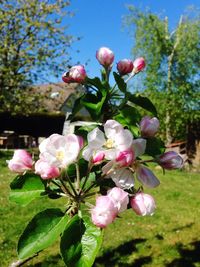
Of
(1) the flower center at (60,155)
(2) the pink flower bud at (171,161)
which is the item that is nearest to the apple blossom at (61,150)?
(1) the flower center at (60,155)

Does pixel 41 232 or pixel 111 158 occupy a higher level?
pixel 111 158

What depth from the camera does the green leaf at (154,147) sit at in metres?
1.70

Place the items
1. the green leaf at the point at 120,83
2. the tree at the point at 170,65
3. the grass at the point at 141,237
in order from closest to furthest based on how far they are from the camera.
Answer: the green leaf at the point at 120,83 → the grass at the point at 141,237 → the tree at the point at 170,65

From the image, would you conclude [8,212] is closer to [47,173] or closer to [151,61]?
[47,173]

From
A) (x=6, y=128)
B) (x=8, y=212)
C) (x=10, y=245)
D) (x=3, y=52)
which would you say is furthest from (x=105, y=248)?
(x=6, y=128)

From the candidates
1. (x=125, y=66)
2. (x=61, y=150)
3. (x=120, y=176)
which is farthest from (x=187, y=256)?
(x=61, y=150)

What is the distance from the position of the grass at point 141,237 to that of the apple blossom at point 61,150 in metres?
3.83

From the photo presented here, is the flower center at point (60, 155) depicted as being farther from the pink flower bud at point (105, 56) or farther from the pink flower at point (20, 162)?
the pink flower bud at point (105, 56)

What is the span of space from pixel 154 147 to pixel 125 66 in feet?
1.20

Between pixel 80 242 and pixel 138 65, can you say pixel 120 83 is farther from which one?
pixel 80 242

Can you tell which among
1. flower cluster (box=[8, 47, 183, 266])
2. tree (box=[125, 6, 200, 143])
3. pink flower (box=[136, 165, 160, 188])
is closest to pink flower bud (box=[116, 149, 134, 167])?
flower cluster (box=[8, 47, 183, 266])

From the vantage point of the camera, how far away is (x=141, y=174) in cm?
152

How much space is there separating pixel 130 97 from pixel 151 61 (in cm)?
1999

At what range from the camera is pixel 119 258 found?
17.4 ft
